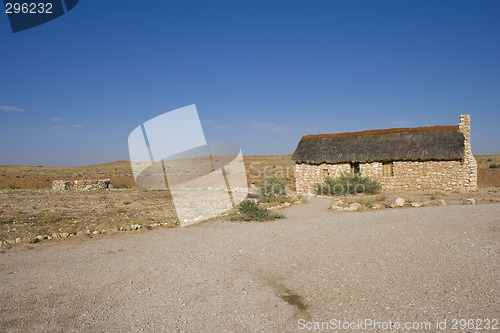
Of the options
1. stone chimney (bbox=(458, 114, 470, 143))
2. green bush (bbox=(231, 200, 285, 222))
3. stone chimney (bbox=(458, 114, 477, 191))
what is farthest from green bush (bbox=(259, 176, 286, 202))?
stone chimney (bbox=(458, 114, 470, 143))

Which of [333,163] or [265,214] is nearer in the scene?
[265,214]

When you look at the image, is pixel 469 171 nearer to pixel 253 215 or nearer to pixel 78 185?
pixel 253 215

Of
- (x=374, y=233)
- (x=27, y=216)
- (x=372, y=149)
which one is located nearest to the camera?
(x=374, y=233)

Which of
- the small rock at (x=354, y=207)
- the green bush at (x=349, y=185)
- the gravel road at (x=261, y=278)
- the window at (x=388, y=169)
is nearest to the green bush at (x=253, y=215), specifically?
the gravel road at (x=261, y=278)

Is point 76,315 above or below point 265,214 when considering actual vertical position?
above

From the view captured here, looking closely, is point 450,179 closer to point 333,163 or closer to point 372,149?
point 372,149

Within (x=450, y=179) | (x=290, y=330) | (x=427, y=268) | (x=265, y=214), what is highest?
(x=290, y=330)

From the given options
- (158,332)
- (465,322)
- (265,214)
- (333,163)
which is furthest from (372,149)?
(158,332)

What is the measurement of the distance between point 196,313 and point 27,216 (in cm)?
1188

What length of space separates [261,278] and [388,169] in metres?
14.8

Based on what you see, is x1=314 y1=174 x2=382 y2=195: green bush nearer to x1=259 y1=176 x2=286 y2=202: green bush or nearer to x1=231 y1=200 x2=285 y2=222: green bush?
x1=259 y1=176 x2=286 y2=202: green bush

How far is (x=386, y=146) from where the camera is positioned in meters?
19.1

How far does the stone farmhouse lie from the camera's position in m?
17.3

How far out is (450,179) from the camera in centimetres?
1745
